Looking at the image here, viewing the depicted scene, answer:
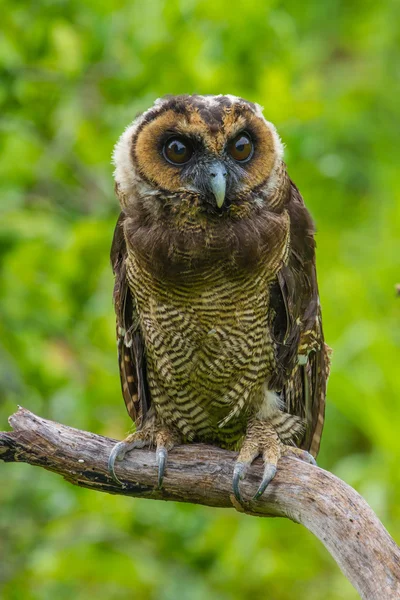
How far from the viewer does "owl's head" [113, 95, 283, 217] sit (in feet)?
10.0

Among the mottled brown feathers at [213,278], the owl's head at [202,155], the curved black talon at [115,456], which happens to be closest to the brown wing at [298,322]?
the mottled brown feathers at [213,278]

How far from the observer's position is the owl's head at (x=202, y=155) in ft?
10.0

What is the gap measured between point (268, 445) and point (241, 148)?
40.6 inches

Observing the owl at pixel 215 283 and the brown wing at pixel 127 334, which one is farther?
the brown wing at pixel 127 334

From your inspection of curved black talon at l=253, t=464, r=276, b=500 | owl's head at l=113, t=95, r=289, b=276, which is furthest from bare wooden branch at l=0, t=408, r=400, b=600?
owl's head at l=113, t=95, r=289, b=276

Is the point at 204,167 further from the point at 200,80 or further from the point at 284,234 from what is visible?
the point at 200,80

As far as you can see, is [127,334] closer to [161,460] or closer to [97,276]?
[161,460]

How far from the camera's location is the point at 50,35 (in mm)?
4035

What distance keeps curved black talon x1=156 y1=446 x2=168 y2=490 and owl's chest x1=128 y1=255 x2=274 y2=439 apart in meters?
0.26

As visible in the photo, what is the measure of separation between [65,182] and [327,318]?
2184 mm

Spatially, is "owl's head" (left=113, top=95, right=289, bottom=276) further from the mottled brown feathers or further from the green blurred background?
the green blurred background

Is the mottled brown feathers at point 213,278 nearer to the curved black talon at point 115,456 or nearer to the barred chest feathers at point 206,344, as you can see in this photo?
the barred chest feathers at point 206,344

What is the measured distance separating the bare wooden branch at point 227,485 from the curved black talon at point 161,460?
19mm

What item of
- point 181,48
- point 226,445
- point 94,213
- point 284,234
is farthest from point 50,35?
point 226,445
